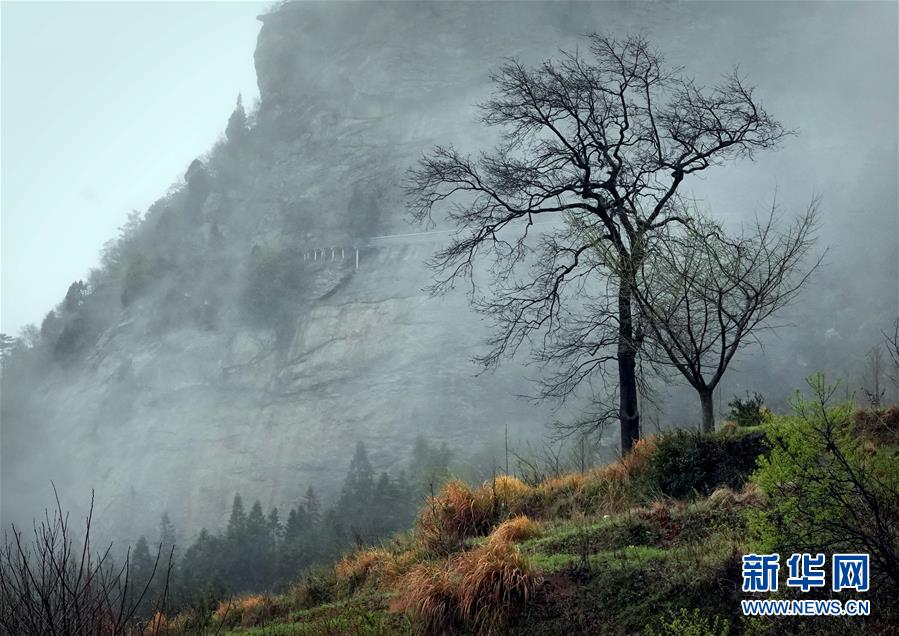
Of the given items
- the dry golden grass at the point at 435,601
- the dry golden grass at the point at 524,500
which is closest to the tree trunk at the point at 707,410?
the dry golden grass at the point at 524,500

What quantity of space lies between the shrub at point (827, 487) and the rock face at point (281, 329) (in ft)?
156

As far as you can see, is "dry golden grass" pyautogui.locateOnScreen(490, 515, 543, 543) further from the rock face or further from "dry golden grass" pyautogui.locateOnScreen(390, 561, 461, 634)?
the rock face

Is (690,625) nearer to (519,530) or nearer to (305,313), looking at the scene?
(519,530)

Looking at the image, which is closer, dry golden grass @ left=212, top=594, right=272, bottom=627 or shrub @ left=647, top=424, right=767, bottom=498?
shrub @ left=647, top=424, right=767, bottom=498

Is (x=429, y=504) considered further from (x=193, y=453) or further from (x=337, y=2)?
(x=337, y=2)

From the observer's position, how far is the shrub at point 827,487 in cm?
516

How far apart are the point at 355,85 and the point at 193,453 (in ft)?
194

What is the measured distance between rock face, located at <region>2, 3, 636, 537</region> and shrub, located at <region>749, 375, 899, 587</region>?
47.5 meters

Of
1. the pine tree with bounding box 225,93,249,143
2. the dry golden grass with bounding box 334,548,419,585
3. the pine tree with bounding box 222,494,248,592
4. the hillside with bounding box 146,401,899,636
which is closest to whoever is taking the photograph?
the hillside with bounding box 146,401,899,636

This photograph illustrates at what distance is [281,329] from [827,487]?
70.2 meters

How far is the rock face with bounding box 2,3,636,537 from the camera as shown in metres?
60.9

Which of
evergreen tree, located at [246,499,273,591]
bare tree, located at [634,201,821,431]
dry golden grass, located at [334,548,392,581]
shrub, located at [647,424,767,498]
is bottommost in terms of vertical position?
evergreen tree, located at [246,499,273,591]

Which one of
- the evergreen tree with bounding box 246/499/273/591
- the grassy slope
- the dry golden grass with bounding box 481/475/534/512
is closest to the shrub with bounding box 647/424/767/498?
Result: the grassy slope

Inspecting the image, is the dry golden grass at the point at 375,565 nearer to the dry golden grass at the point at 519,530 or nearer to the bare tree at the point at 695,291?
the dry golden grass at the point at 519,530
